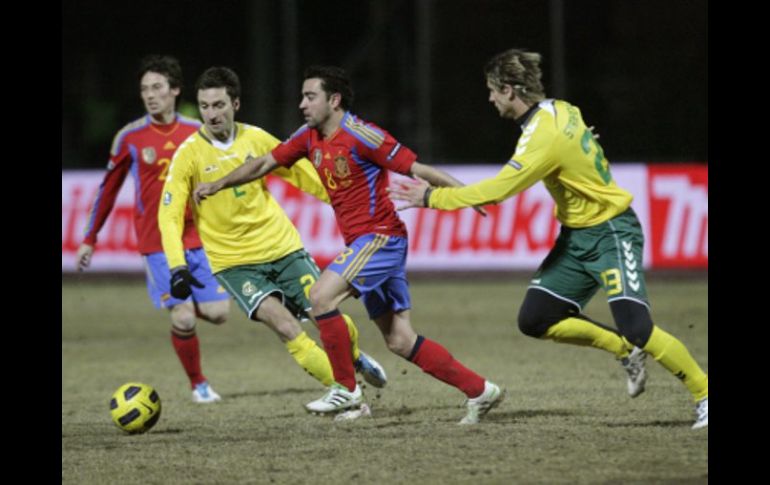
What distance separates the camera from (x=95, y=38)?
27.1 meters

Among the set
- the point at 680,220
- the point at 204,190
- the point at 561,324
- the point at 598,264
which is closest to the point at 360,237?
the point at 204,190

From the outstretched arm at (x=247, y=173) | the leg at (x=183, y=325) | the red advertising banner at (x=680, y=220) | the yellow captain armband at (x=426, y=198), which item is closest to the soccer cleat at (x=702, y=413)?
the yellow captain armband at (x=426, y=198)

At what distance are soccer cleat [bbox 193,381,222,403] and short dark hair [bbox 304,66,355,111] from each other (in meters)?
2.84

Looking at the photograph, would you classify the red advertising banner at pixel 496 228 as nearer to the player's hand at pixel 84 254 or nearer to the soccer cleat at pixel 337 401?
the player's hand at pixel 84 254

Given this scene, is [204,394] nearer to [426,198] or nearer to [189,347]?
[189,347]

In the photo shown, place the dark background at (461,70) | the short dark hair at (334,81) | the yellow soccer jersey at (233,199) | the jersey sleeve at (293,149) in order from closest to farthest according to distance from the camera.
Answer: the short dark hair at (334,81) → the jersey sleeve at (293,149) → the yellow soccer jersey at (233,199) → the dark background at (461,70)

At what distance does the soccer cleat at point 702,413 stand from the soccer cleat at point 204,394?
3.83m

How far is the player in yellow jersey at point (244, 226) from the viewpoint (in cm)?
864

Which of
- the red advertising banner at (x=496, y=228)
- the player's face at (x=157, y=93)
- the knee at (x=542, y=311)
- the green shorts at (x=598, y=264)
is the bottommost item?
the red advertising banner at (x=496, y=228)

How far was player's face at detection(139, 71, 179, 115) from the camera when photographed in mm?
9812

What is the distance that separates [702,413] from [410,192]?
6.64 feet

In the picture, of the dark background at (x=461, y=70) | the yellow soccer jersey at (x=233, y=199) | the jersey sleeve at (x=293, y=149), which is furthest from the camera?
the dark background at (x=461, y=70)

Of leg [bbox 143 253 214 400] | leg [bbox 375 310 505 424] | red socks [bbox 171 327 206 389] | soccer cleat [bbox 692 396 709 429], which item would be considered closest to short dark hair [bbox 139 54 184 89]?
leg [bbox 143 253 214 400]

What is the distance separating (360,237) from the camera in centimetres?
799
